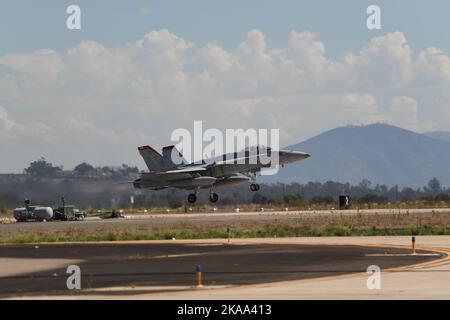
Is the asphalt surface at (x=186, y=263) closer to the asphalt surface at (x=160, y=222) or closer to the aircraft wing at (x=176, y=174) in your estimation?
the asphalt surface at (x=160, y=222)

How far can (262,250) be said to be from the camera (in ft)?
141

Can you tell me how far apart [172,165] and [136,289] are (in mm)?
59527

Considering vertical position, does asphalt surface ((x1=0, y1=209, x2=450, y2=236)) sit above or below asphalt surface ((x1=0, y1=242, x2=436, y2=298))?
above

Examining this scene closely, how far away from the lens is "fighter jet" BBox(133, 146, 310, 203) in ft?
259

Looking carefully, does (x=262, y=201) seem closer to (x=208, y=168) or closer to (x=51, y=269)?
(x=208, y=168)

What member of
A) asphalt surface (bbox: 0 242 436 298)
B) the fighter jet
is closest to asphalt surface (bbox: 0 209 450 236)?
the fighter jet

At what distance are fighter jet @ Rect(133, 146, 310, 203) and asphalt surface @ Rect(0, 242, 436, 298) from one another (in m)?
29.9

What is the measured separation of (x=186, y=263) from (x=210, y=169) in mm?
47223

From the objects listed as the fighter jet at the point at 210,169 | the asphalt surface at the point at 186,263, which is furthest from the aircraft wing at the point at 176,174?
the asphalt surface at the point at 186,263

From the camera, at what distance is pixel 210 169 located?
8350 centimetres

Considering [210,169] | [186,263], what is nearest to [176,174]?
[210,169]

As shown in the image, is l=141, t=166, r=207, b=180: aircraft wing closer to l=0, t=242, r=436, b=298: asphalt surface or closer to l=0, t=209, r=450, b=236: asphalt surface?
l=0, t=209, r=450, b=236: asphalt surface

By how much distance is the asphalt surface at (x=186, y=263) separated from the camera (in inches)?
1149
